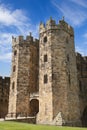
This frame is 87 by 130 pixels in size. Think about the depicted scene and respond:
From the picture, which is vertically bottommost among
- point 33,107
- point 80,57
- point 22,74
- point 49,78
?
point 33,107

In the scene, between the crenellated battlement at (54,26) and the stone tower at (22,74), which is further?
the stone tower at (22,74)

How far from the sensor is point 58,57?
3262 centimetres

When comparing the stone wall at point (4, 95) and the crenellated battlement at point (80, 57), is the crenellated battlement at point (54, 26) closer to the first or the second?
the crenellated battlement at point (80, 57)

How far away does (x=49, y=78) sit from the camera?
1257 inches

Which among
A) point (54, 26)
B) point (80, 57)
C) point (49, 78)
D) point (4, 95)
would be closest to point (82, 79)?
point (80, 57)

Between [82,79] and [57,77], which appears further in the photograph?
[82,79]

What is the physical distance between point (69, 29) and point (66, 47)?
3745 millimetres

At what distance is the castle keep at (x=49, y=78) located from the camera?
1217 inches

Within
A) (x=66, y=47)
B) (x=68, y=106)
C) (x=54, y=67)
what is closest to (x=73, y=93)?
(x=68, y=106)

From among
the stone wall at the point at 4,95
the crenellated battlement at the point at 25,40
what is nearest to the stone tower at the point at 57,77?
the crenellated battlement at the point at 25,40

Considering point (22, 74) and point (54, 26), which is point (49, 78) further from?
point (54, 26)

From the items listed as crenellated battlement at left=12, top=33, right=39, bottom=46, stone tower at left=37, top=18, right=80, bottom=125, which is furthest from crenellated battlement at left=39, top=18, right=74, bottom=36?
crenellated battlement at left=12, top=33, right=39, bottom=46

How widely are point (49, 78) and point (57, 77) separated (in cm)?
109

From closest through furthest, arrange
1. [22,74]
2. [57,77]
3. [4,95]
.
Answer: [57,77]
[22,74]
[4,95]
